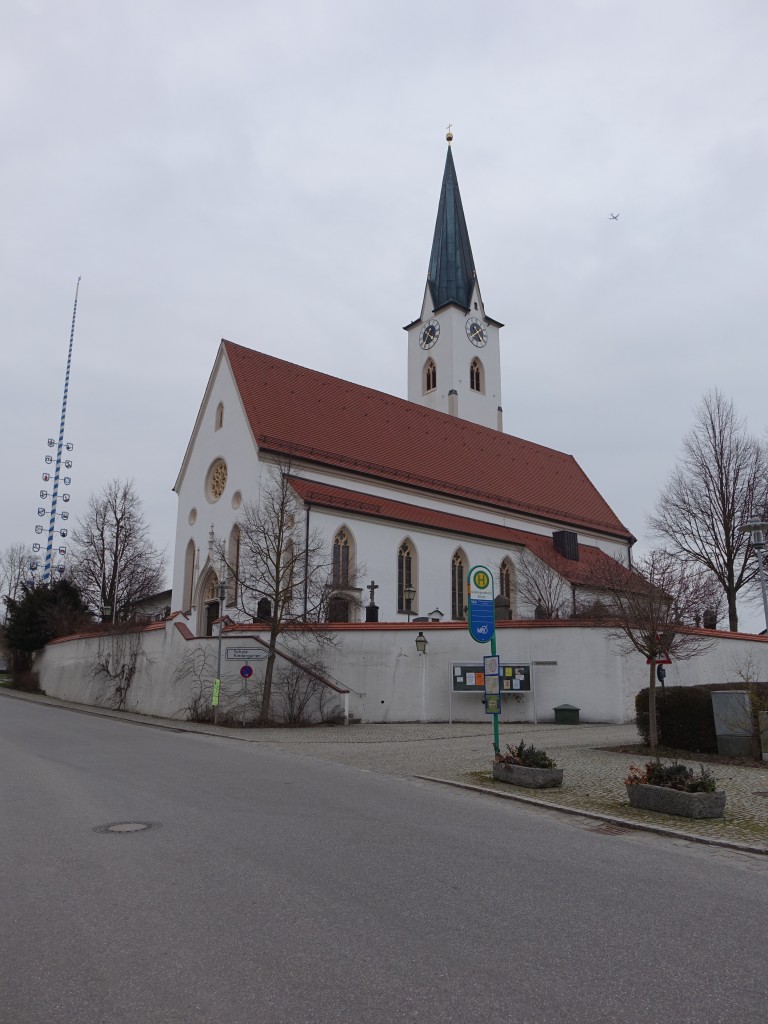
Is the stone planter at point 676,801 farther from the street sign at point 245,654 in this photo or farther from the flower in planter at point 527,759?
the street sign at point 245,654

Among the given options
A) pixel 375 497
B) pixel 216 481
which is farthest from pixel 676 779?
pixel 216 481

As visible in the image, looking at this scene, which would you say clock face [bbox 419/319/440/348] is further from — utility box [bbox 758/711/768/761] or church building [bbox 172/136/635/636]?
utility box [bbox 758/711/768/761]

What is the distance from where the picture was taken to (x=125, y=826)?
8016 millimetres

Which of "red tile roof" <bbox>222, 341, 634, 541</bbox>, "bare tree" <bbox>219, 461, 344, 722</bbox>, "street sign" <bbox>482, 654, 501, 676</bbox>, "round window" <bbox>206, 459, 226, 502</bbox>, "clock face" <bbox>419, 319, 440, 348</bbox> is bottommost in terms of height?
"street sign" <bbox>482, 654, 501, 676</bbox>

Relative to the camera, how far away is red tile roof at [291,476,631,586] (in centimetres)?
3391

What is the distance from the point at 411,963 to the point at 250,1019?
39.3 inches

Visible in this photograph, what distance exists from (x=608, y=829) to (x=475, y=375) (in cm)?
5010

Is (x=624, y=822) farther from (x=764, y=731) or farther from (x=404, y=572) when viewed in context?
(x=404, y=572)

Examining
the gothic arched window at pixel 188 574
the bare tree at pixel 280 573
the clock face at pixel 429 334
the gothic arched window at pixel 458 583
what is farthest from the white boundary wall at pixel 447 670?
the clock face at pixel 429 334

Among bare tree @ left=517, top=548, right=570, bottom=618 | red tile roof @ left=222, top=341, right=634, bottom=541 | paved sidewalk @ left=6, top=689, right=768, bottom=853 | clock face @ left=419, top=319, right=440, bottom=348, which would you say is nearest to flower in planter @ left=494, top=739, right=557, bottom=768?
paved sidewalk @ left=6, top=689, right=768, bottom=853

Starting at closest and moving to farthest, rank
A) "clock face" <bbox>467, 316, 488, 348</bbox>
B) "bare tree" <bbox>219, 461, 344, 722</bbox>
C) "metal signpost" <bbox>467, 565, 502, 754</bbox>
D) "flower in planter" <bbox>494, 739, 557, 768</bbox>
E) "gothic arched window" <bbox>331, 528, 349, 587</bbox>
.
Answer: "flower in planter" <bbox>494, 739, 557, 768</bbox> → "metal signpost" <bbox>467, 565, 502, 754</bbox> → "bare tree" <bbox>219, 461, 344, 722</bbox> → "gothic arched window" <bbox>331, 528, 349, 587</bbox> → "clock face" <bbox>467, 316, 488, 348</bbox>

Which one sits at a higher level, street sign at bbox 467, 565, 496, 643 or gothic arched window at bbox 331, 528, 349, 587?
gothic arched window at bbox 331, 528, 349, 587

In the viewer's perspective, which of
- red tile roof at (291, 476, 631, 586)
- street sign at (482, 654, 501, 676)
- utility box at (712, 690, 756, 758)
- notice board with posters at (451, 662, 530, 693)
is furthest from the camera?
red tile roof at (291, 476, 631, 586)

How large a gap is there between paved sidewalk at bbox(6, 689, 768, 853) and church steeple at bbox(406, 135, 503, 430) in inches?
1376
